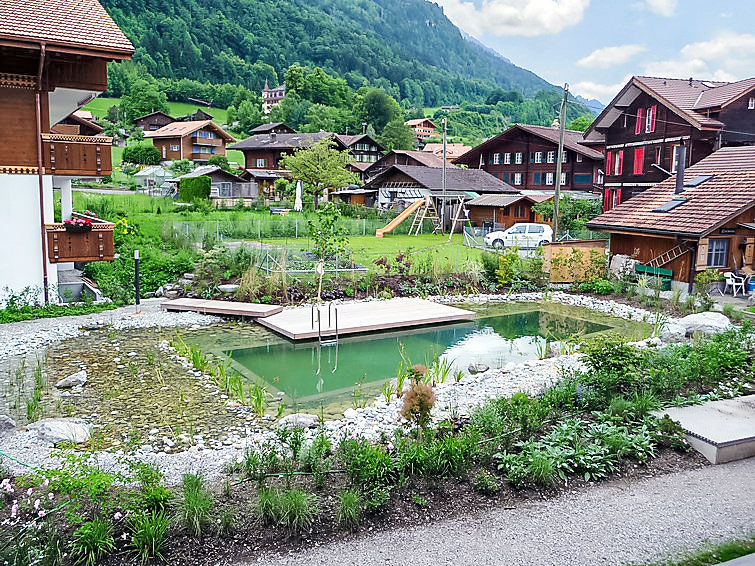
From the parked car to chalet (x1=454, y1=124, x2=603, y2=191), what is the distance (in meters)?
16.9

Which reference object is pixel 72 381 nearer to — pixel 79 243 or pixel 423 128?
pixel 79 243

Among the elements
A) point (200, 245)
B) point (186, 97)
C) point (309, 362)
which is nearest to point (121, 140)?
point (186, 97)

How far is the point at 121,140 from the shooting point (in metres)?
75.1

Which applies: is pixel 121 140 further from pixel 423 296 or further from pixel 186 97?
pixel 423 296

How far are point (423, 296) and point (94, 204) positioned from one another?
16.3 m

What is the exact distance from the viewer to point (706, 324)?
13.7m

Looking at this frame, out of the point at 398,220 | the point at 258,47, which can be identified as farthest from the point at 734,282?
the point at 258,47

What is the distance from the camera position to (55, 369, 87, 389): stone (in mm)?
10031

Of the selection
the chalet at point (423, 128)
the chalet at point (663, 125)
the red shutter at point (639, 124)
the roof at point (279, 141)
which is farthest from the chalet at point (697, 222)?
the chalet at point (423, 128)

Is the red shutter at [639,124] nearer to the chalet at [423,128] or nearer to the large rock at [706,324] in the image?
the large rock at [706,324]

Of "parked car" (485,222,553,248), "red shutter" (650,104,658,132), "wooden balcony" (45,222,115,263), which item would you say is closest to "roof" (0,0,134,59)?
"wooden balcony" (45,222,115,263)

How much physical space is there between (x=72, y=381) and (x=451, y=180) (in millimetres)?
35725

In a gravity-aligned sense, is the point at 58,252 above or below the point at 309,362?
above

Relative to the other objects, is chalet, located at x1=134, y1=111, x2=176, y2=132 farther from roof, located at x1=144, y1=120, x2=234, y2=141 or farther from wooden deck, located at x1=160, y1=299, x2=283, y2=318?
wooden deck, located at x1=160, y1=299, x2=283, y2=318
